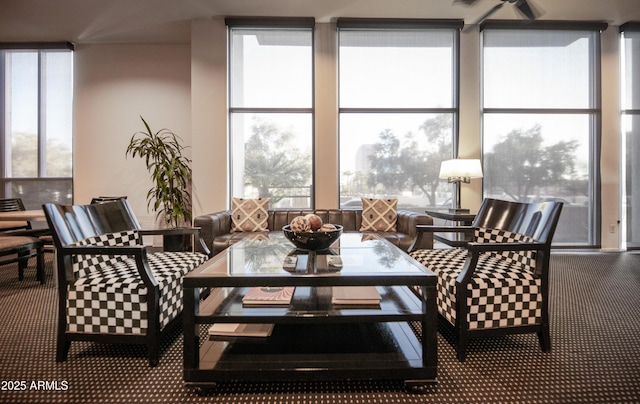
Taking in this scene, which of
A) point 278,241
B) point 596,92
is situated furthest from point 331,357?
point 596,92

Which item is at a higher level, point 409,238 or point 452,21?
point 452,21

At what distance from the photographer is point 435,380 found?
1387mm

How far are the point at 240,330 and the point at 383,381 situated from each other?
75 centimetres

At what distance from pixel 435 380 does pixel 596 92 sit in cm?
532

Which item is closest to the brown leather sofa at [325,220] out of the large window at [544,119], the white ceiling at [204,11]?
the large window at [544,119]

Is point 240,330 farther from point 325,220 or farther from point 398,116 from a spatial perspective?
point 398,116

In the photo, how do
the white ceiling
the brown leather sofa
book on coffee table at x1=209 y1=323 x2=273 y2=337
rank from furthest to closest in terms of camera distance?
1. the white ceiling
2. the brown leather sofa
3. book on coffee table at x1=209 y1=323 x2=273 y2=337

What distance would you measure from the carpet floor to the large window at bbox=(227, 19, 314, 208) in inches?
108

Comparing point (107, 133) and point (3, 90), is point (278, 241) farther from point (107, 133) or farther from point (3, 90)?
point (3, 90)

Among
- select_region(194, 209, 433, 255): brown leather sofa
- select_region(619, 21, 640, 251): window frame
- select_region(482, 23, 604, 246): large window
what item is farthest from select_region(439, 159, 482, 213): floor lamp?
select_region(619, 21, 640, 251): window frame

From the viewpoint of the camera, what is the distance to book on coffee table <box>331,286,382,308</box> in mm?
1527

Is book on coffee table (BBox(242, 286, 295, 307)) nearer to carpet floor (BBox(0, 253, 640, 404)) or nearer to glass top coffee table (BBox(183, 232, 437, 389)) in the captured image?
glass top coffee table (BBox(183, 232, 437, 389))

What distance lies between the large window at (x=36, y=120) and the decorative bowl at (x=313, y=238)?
4.93m

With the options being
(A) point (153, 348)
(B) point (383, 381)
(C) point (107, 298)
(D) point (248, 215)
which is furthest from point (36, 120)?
(B) point (383, 381)
